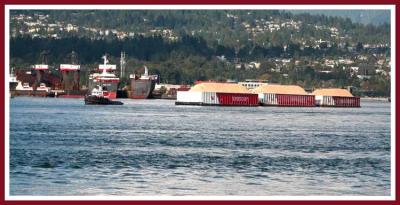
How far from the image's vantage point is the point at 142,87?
338 ft

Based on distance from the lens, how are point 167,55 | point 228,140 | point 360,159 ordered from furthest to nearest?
1. point 167,55
2. point 228,140
3. point 360,159

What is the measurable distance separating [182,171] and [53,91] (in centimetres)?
8401

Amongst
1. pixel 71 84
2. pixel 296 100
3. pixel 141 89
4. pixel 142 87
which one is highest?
pixel 71 84

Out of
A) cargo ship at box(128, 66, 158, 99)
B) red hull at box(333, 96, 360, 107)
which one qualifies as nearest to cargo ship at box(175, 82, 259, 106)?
red hull at box(333, 96, 360, 107)

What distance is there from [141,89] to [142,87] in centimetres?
24

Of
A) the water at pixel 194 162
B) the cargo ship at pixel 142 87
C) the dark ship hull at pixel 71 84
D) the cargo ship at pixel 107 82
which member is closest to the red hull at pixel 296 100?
the cargo ship at pixel 107 82

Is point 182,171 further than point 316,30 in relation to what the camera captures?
No

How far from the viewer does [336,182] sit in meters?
20.1

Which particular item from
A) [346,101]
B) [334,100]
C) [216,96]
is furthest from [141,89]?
[216,96]

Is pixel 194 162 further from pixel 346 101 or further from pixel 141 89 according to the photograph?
pixel 141 89

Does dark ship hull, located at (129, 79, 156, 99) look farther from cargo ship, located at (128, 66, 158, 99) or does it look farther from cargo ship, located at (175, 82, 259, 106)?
cargo ship, located at (175, 82, 259, 106)

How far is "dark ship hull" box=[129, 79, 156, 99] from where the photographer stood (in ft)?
334

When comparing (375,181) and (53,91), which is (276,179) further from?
(53,91)

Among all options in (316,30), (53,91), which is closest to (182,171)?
(53,91)
